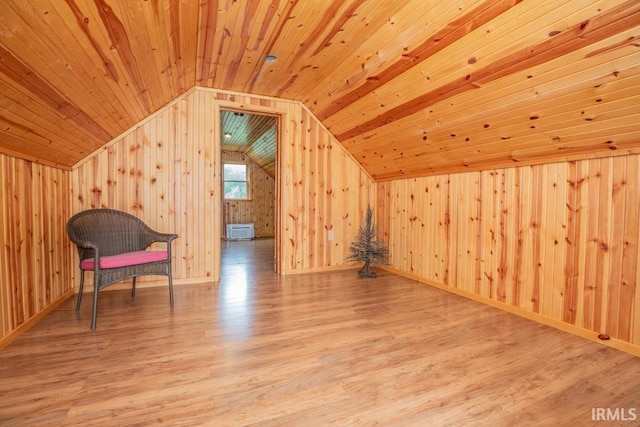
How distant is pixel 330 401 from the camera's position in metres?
1.42

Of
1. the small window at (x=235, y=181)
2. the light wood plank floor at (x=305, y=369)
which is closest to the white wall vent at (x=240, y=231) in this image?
the small window at (x=235, y=181)

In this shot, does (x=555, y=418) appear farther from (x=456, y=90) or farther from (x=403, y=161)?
(x=403, y=161)

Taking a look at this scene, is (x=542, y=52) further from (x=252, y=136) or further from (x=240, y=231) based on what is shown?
(x=240, y=231)

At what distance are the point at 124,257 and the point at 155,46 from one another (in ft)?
5.47

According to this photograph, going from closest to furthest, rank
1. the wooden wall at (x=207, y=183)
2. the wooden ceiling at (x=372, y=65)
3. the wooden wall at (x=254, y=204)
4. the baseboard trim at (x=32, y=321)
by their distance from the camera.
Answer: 1. the wooden ceiling at (x=372, y=65)
2. the baseboard trim at (x=32, y=321)
3. the wooden wall at (x=207, y=183)
4. the wooden wall at (x=254, y=204)

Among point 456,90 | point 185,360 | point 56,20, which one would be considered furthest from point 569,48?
point 185,360

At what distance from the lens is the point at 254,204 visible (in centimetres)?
920

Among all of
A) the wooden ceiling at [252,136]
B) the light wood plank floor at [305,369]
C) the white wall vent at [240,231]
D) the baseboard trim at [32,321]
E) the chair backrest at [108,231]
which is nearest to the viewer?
the light wood plank floor at [305,369]

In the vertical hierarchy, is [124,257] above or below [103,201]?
below

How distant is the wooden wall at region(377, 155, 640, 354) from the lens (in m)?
1.99

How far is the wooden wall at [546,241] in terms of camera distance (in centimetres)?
199

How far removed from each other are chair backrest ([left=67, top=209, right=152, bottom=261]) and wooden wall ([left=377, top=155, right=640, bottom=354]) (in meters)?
3.24

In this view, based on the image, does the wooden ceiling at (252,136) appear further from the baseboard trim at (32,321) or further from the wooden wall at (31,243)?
the baseboard trim at (32,321)

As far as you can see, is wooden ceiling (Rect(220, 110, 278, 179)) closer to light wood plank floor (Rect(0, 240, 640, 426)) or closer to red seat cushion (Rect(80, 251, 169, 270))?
red seat cushion (Rect(80, 251, 169, 270))
